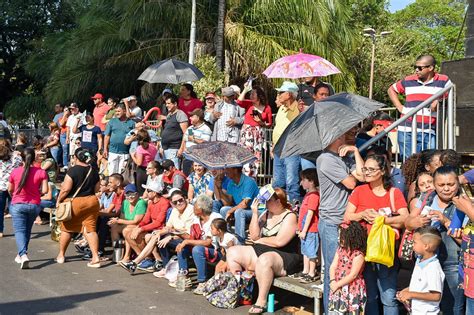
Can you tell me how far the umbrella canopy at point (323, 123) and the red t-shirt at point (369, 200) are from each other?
61 cm

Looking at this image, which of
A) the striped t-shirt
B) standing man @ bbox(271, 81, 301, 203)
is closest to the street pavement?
standing man @ bbox(271, 81, 301, 203)

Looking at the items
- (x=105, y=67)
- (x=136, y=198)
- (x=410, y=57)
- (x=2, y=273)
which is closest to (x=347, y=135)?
(x=136, y=198)

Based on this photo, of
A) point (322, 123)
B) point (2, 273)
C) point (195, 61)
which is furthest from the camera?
point (195, 61)

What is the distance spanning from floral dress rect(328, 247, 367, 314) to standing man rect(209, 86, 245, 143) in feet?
16.4

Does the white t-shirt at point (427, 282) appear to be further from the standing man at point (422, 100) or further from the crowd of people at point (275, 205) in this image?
the standing man at point (422, 100)

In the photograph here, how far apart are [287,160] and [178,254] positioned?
2032mm

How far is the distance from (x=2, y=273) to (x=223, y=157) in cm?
373

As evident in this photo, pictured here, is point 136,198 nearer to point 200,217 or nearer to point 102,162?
point 200,217

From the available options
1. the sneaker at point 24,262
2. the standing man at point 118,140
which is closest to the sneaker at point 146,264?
the sneaker at point 24,262

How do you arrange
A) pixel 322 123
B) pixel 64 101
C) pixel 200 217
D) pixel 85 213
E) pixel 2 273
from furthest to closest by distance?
pixel 64 101, pixel 85 213, pixel 2 273, pixel 200 217, pixel 322 123

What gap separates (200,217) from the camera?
903 centimetres

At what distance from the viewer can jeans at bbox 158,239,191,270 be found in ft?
30.2

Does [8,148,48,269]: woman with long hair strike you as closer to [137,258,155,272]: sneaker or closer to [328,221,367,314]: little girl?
[137,258,155,272]: sneaker

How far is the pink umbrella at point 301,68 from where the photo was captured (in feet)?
36.3
